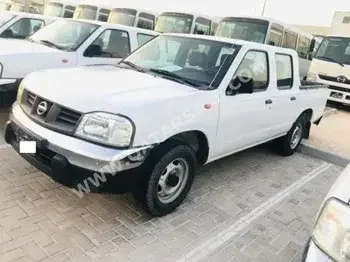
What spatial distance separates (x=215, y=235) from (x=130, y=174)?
Answer: 107 cm

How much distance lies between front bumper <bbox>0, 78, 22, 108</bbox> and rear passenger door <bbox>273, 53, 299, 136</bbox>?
12.1 ft

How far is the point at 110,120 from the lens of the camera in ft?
9.43

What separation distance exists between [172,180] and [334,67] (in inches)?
369

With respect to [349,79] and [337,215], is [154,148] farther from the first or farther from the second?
[349,79]

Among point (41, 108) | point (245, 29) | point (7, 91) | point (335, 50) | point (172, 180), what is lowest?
point (172, 180)

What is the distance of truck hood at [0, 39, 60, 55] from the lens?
5141 mm

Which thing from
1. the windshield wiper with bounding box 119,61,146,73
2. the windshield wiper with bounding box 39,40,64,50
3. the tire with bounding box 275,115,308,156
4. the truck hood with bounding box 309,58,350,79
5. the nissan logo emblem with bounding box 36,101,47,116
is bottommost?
the tire with bounding box 275,115,308,156

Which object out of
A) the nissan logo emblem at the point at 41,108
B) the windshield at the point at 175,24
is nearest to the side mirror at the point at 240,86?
the nissan logo emblem at the point at 41,108

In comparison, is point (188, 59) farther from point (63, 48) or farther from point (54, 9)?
point (54, 9)

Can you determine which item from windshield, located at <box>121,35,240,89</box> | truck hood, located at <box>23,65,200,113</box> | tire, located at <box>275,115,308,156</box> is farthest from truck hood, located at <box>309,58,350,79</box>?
truck hood, located at <box>23,65,200,113</box>

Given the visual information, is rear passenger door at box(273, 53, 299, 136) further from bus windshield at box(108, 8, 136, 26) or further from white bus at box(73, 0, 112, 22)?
white bus at box(73, 0, 112, 22)

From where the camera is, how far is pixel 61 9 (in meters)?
14.7

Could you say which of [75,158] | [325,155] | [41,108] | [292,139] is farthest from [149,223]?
[325,155]

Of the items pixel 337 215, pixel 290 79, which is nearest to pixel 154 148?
pixel 337 215
